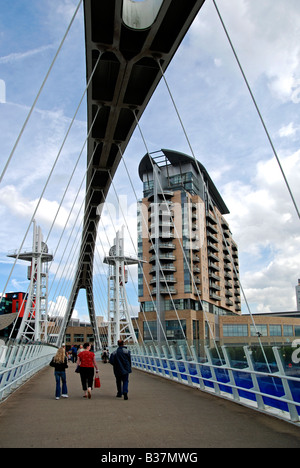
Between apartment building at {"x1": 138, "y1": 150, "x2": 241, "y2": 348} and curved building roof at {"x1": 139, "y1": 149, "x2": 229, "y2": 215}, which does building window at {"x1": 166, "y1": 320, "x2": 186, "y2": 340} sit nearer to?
apartment building at {"x1": 138, "y1": 150, "x2": 241, "y2": 348}

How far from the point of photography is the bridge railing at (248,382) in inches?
270

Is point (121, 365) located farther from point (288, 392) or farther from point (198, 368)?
point (288, 392)

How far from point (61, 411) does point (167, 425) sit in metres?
2.49

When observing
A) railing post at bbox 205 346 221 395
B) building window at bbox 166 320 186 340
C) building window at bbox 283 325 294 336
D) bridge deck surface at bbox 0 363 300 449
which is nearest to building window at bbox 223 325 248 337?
building window at bbox 283 325 294 336

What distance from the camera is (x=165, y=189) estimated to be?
253 feet

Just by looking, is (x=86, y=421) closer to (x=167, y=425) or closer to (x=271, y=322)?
(x=167, y=425)

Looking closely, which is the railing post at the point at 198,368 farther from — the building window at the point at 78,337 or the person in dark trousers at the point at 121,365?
the building window at the point at 78,337

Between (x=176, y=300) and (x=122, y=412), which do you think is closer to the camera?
(x=122, y=412)

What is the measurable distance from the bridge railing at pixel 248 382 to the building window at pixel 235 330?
66.7 meters

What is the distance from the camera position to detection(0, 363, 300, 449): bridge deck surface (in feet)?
17.6

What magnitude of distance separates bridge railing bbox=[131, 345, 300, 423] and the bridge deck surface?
30cm

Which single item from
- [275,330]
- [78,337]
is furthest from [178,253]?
[78,337]
